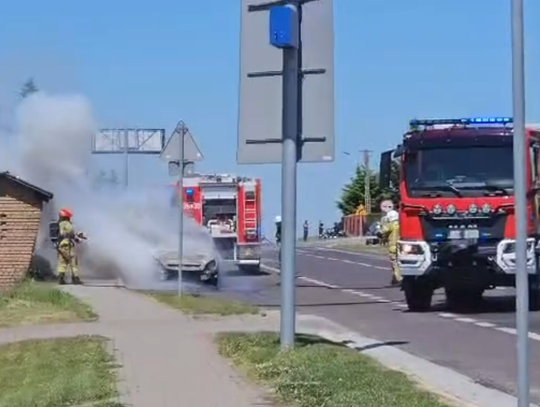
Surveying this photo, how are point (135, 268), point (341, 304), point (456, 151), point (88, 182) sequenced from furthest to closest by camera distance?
point (88, 182)
point (135, 268)
point (341, 304)
point (456, 151)

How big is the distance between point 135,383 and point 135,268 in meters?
22.6

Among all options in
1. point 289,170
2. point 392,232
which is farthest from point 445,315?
point 289,170

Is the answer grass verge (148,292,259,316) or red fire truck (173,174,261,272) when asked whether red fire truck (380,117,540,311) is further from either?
red fire truck (173,174,261,272)

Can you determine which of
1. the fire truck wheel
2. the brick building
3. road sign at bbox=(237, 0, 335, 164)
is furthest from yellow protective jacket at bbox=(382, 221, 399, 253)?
road sign at bbox=(237, 0, 335, 164)

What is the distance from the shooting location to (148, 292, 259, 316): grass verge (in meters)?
22.1

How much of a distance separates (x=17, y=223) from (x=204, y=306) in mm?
8590

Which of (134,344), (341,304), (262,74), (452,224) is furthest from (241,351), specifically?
(341,304)

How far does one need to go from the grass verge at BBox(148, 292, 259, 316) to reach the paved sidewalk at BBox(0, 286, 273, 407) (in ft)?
1.24

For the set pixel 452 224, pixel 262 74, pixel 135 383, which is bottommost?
pixel 135 383

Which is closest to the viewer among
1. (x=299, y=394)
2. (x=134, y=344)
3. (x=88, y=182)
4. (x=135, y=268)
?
(x=299, y=394)

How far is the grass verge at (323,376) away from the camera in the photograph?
11.1 metres

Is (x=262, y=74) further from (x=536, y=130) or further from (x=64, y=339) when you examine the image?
(x=536, y=130)

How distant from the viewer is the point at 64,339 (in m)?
17.3

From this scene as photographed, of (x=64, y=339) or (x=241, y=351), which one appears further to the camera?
(x=64, y=339)
